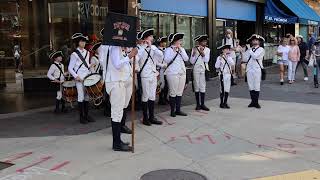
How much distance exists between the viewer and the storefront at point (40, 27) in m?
15.8

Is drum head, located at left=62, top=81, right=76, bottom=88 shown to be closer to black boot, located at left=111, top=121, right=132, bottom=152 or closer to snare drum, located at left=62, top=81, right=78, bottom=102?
snare drum, located at left=62, top=81, right=78, bottom=102

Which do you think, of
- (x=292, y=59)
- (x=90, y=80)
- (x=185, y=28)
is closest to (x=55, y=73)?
(x=90, y=80)

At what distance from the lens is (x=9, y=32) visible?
17297mm

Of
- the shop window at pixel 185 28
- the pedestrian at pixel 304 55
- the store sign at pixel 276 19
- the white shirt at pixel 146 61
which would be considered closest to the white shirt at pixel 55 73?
the white shirt at pixel 146 61

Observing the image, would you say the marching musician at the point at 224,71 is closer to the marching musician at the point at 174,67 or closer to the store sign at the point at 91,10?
the marching musician at the point at 174,67

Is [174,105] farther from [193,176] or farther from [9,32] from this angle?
[9,32]

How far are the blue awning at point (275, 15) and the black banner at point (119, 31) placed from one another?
15687 mm

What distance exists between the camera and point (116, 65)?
280 inches

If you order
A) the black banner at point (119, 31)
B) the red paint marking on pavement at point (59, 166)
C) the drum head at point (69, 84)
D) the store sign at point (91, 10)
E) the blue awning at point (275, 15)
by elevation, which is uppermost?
the blue awning at point (275, 15)

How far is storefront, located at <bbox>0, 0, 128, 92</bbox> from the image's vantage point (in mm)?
15820

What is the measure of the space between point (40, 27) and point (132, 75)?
32.8ft

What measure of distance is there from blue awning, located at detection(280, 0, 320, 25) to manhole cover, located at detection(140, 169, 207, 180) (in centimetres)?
1746

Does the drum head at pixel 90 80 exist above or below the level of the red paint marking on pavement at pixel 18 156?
above

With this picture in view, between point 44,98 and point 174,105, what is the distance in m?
5.11
